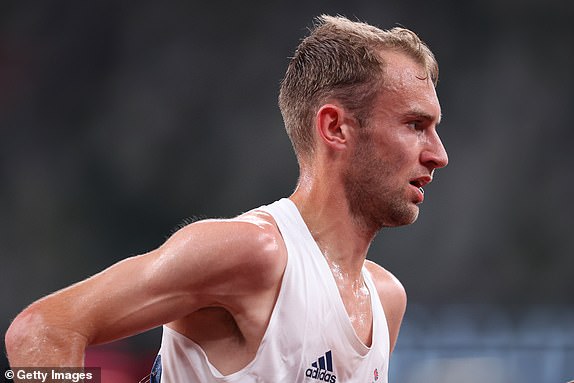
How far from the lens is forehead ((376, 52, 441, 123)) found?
2207 mm

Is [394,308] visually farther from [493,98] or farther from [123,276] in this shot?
[493,98]

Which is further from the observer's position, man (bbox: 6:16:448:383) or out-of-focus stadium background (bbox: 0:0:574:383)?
out-of-focus stadium background (bbox: 0:0:574:383)

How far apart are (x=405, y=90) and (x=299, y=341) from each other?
79 cm

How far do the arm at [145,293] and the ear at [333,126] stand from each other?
1.51 ft

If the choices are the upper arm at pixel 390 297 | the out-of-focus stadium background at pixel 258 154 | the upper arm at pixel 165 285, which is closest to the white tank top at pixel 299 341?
the upper arm at pixel 165 285

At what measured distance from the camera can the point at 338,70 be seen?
7.42 ft

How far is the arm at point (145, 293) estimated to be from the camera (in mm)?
1729

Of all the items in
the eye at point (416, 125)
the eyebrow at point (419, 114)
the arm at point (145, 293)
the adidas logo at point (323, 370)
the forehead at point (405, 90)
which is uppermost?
the forehead at point (405, 90)

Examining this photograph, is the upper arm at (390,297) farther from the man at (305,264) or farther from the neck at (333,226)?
the neck at (333,226)

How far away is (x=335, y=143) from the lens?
7.35 ft

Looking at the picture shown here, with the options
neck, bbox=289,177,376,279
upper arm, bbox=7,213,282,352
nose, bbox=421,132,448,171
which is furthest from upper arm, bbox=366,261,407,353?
upper arm, bbox=7,213,282,352

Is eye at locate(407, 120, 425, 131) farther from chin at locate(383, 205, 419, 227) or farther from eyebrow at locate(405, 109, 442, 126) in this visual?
chin at locate(383, 205, 419, 227)

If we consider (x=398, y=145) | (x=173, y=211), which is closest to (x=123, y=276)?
(x=398, y=145)

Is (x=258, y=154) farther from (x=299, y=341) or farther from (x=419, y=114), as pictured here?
(x=299, y=341)
